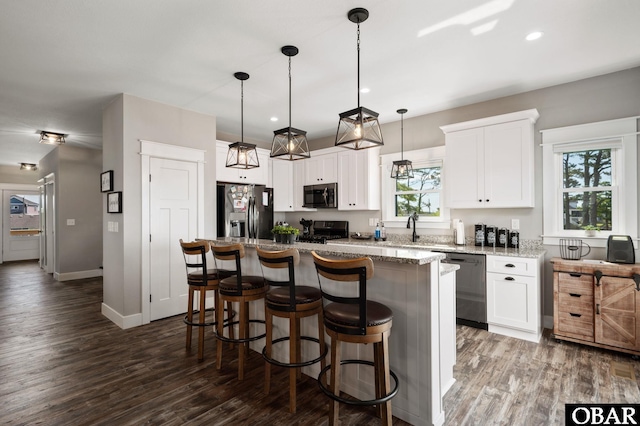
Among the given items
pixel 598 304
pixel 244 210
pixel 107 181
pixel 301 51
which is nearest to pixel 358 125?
pixel 301 51

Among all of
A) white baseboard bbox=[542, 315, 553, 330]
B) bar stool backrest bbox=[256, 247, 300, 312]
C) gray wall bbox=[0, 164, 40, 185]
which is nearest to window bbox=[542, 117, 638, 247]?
white baseboard bbox=[542, 315, 553, 330]

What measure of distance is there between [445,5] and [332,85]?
1.52 metres

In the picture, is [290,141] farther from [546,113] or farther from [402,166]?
[546,113]

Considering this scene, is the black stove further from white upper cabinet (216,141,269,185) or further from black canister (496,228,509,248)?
black canister (496,228,509,248)

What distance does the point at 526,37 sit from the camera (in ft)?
8.43

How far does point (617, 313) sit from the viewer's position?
2.85 metres

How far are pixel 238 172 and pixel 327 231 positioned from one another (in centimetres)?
189

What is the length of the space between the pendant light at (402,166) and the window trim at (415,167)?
4.5 inches

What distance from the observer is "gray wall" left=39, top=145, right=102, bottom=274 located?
21.1ft

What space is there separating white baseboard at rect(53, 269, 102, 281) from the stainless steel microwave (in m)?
5.03

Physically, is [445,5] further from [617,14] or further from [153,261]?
[153,261]

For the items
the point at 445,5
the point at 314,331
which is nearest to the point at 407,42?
the point at 445,5

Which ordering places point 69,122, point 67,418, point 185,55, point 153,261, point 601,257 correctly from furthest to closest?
point 69,122 < point 153,261 < point 601,257 < point 185,55 < point 67,418

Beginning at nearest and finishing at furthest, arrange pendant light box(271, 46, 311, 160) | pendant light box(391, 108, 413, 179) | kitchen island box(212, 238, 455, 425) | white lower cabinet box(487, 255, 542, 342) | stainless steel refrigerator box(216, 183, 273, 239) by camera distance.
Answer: kitchen island box(212, 238, 455, 425) < pendant light box(271, 46, 311, 160) < white lower cabinet box(487, 255, 542, 342) < pendant light box(391, 108, 413, 179) < stainless steel refrigerator box(216, 183, 273, 239)
